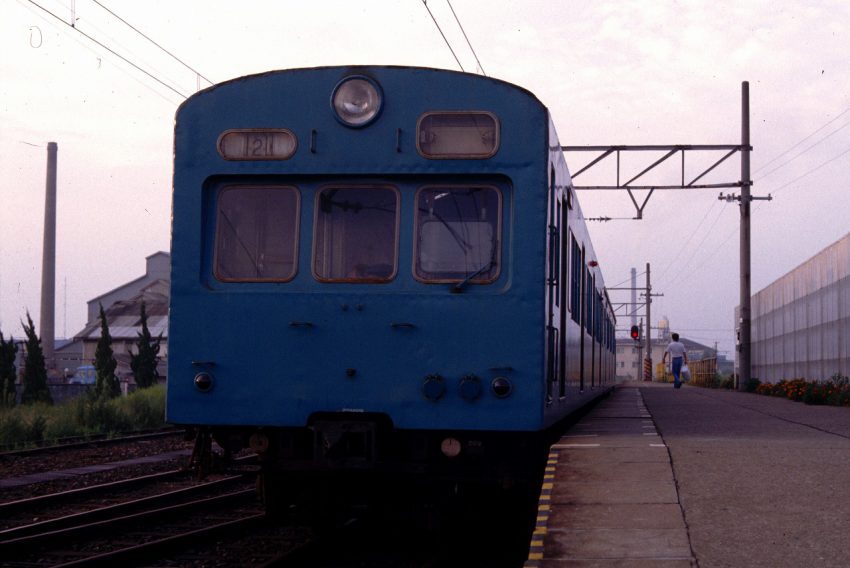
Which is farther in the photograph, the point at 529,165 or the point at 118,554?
the point at 118,554

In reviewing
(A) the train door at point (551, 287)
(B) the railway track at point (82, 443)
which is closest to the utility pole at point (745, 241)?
(B) the railway track at point (82, 443)

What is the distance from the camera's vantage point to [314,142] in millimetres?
6770

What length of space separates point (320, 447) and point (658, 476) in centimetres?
211

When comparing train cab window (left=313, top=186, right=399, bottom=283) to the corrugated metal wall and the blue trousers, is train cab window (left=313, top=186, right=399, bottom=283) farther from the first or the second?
the blue trousers

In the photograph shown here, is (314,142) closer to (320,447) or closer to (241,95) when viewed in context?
(241,95)

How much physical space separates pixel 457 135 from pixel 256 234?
4.70 feet

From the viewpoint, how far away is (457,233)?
6.58 metres

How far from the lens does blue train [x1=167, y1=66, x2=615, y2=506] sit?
6.45 metres

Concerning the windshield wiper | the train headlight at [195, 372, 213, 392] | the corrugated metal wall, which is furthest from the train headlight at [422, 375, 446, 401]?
the corrugated metal wall

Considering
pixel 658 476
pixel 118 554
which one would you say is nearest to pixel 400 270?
pixel 658 476

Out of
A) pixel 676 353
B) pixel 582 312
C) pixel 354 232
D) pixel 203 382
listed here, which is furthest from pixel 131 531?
pixel 676 353

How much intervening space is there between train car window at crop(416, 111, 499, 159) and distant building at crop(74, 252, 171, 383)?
49952 mm

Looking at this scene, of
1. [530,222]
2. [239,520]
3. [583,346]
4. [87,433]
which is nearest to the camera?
[530,222]

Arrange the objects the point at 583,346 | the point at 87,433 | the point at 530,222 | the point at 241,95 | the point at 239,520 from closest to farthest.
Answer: the point at 530,222, the point at 241,95, the point at 239,520, the point at 583,346, the point at 87,433
